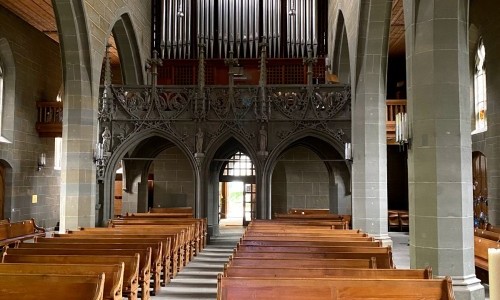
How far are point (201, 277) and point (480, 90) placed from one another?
9.73 m

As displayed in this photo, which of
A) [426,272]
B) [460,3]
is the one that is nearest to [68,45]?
[460,3]

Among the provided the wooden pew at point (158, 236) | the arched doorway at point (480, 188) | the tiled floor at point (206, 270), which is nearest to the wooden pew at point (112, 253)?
the tiled floor at point (206, 270)

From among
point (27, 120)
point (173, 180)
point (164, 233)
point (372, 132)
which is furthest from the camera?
point (173, 180)

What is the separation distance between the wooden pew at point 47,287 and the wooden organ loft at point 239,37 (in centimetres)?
1321

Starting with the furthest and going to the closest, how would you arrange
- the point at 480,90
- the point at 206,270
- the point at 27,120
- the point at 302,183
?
the point at 302,183
the point at 27,120
the point at 480,90
the point at 206,270

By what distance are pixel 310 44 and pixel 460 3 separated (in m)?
11.3

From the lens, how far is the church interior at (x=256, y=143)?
6078 millimetres

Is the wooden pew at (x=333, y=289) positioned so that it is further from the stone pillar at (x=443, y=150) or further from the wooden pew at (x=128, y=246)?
the wooden pew at (x=128, y=246)

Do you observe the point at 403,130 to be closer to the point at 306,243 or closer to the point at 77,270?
the point at 306,243

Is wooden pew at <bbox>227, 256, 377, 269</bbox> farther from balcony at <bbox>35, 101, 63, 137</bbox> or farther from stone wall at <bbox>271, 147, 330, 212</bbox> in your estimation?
stone wall at <bbox>271, 147, 330, 212</bbox>

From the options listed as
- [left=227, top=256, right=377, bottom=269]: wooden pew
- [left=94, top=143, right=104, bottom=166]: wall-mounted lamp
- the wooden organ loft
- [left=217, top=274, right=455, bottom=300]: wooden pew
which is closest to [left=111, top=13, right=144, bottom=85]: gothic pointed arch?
the wooden organ loft

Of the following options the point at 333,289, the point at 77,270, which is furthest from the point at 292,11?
the point at 333,289

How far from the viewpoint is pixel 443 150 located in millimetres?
6164

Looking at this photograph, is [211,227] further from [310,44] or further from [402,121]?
[402,121]
